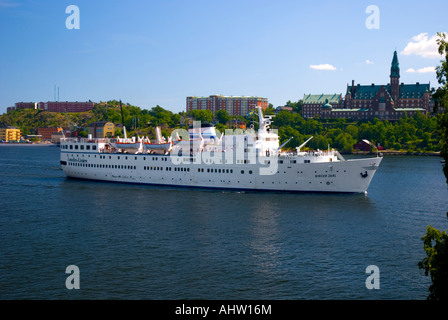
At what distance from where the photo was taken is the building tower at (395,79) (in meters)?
176

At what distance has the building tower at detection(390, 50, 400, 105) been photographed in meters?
176

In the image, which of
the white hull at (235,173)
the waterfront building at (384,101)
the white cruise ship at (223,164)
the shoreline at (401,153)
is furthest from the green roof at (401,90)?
the white hull at (235,173)

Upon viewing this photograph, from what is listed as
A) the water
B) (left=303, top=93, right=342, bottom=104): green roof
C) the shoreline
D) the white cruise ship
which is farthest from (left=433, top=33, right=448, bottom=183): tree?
(left=303, top=93, right=342, bottom=104): green roof

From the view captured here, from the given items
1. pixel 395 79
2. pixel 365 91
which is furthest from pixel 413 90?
pixel 365 91

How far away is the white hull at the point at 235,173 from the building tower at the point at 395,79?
141 metres

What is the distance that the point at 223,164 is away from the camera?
53.8 metres

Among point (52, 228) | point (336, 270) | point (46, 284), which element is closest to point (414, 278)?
point (336, 270)

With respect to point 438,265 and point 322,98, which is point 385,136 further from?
point 438,265

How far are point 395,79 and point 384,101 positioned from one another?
10548mm

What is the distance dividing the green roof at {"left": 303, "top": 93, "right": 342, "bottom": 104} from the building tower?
21564 mm

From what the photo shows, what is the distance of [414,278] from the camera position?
24062 mm

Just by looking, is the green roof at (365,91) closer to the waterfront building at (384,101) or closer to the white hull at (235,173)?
the waterfront building at (384,101)
